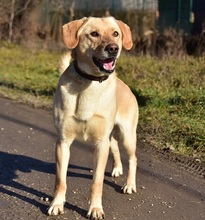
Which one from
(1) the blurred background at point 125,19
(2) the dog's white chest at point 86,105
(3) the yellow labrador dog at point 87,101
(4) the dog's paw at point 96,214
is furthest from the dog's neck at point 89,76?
(1) the blurred background at point 125,19

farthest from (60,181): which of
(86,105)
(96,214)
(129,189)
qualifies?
(129,189)

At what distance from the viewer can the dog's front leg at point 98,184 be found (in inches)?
156

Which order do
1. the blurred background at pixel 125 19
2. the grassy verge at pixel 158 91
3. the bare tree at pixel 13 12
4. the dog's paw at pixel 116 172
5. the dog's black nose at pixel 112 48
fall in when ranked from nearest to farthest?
the dog's black nose at pixel 112 48
the dog's paw at pixel 116 172
the grassy verge at pixel 158 91
the blurred background at pixel 125 19
the bare tree at pixel 13 12

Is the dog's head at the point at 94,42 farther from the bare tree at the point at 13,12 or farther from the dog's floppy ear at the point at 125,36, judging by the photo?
the bare tree at the point at 13,12

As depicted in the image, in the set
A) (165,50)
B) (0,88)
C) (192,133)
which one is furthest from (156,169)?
(165,50)

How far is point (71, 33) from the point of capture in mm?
4117

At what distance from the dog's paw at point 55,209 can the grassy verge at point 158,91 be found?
6.91 ft

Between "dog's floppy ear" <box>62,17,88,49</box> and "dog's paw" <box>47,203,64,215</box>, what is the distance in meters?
1.32

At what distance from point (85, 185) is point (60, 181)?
710mm

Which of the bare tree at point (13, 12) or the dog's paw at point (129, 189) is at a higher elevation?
the bare tree at point (13, 12)

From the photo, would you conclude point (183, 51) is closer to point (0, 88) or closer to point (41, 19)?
point (0, 88)

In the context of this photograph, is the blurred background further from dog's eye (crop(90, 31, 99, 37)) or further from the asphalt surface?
dog's eye (crop(90, 31, 99, 37))

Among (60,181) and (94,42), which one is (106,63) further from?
(60,181)

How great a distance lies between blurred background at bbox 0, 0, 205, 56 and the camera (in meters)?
13.4
